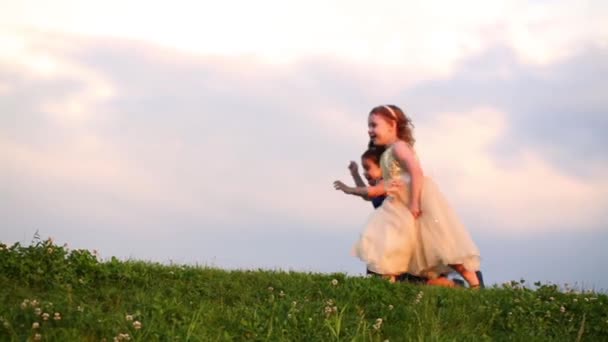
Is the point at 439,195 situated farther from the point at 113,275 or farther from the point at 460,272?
the point at 113,275

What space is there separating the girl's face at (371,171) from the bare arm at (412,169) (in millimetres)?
1350

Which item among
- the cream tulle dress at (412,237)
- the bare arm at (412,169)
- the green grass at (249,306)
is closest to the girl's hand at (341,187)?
the cream tulle dress at (412,237)

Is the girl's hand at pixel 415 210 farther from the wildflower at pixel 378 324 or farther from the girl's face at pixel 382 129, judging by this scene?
the wildflower at pixel 378 324

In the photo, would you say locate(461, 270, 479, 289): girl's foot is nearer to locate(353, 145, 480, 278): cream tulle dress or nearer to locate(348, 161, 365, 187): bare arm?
locate(353, 145, 480, 278): cream tulle dress

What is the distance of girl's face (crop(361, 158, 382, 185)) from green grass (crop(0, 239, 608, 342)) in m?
4.42

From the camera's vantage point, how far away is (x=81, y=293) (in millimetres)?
9984

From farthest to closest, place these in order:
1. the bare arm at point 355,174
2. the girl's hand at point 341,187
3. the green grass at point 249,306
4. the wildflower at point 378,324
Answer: the bare arm at point 355,174
the girl's hand at point 341,187
the wildflower at point 378,324
the green grass at point 249,306

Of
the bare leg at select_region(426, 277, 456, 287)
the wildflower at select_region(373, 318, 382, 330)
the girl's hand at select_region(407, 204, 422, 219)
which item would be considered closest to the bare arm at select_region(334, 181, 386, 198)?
the girl's hand at select_region(407, 204, 422, 219)

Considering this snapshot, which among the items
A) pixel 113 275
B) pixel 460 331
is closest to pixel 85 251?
pixel 113 275

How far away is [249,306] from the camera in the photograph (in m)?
9.79

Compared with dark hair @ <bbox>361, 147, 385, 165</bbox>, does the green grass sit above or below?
below

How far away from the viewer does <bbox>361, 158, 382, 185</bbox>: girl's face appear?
16.1 metres

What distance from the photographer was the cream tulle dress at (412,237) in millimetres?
14367

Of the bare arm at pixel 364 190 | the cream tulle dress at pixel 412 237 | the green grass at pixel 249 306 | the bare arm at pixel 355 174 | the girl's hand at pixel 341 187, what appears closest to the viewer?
the green grass at pixel 249 306
